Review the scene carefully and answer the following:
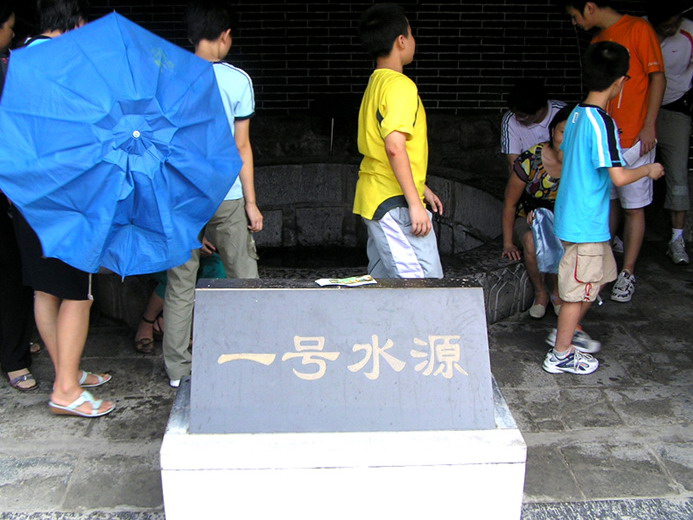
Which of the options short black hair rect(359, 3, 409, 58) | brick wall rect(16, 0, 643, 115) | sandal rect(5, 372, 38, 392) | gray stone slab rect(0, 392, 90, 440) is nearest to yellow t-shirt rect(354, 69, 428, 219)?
short black hair rect(359, 3, 409, 58)

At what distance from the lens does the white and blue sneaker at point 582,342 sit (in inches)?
166

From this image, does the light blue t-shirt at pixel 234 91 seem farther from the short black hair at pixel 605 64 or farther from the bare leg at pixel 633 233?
the bare leg at pixel 633 233

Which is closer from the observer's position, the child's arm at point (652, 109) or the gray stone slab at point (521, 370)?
the gray stone slab at point (521, 370)

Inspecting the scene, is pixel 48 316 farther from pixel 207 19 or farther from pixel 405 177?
pixel 405 177

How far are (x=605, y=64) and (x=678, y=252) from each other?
244 centimetres

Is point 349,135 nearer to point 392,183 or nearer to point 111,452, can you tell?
point 392,183

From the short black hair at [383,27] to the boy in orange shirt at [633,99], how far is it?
155 cm

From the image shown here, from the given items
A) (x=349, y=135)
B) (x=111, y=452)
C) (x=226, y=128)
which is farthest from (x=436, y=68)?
(x=111, y=452)

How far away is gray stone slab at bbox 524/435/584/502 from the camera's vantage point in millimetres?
3078

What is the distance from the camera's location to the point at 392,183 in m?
3.43

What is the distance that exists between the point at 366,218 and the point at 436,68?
13.7ft

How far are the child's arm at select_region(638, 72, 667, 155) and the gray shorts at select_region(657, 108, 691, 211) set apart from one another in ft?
2.62

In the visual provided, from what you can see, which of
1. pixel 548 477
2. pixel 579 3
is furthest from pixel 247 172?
pixel 579 3

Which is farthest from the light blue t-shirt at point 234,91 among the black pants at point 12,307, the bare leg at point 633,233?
the bare leg at point 633,233
